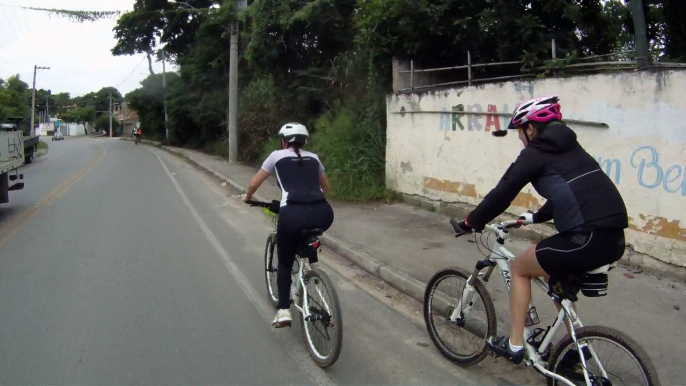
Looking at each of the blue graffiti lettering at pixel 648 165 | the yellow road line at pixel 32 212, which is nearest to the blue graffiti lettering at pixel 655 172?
the blue graffiti lettering at pixel 648 165

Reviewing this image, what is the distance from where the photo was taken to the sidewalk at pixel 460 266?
4648 mm

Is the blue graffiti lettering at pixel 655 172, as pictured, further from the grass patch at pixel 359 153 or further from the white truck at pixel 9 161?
the white truck at pixel 9 161

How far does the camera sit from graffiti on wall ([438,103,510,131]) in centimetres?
838

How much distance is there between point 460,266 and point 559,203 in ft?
11.6

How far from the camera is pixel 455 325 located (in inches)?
168

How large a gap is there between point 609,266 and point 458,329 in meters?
1.41

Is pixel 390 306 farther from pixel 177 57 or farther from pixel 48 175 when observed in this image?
pixel 177 57

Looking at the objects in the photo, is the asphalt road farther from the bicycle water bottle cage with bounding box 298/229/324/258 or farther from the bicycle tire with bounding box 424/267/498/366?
the bicycle water bottle cage with bounding box 298/229/324/258

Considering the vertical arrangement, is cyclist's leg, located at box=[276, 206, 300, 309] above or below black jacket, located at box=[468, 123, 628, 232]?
below

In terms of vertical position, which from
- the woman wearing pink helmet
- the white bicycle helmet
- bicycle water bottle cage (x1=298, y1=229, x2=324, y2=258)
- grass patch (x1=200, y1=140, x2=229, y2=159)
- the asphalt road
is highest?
grass patch (x1=200, y1=140, x2=229, y2=159)

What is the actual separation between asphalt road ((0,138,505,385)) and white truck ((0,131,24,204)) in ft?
3.96

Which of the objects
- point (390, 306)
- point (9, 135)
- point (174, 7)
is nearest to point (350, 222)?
point (390, 306)

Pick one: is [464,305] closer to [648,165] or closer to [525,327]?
[525,327]

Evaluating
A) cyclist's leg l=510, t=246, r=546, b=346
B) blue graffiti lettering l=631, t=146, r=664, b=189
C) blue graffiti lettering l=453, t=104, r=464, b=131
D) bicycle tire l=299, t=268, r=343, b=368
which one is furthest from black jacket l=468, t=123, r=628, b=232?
blue graffiti lettering l=453, t=104, r=464, b=131
